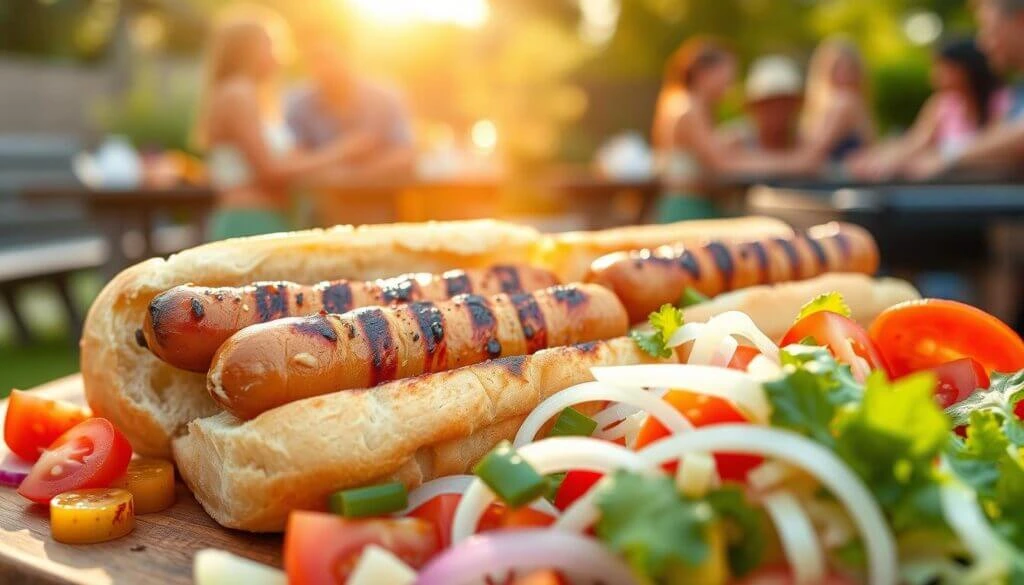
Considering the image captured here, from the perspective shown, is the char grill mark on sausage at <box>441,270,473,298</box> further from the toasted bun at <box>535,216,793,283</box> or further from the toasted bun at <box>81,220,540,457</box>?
the toasted bun at <box>535,216,793,283</box>

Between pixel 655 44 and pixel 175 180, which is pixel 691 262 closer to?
pixel 175 180

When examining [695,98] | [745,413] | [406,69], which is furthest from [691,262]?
[406,69]

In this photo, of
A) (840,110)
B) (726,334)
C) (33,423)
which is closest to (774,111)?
(840,110)

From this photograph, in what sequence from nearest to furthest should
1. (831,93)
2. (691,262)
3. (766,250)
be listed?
(691,262) → (766,250) → (831,93)

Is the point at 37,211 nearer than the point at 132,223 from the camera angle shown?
No

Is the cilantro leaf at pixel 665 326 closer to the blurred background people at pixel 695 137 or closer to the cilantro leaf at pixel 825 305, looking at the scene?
the cilantro leaf at pixel 825 305

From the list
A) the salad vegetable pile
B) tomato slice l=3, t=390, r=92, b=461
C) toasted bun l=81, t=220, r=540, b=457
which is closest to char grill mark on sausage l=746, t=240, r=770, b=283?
the salad vegetable pile

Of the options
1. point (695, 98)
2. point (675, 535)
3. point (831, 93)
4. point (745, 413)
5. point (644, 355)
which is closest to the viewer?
point (675, 535)
